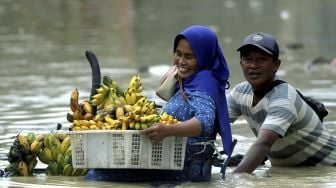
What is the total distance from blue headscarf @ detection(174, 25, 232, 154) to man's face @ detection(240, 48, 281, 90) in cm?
62

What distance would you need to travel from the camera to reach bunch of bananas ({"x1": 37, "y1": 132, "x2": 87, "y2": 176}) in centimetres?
751

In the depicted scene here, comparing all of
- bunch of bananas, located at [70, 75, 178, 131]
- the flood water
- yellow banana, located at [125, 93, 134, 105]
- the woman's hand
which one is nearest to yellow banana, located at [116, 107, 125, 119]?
bunch of bananas, located at [70, 75, 178, 131]

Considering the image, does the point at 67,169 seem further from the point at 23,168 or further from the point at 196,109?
the point at 196,109

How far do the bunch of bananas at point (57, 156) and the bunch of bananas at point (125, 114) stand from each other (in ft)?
1.79

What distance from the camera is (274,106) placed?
299 inches

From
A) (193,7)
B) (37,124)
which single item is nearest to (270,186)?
(37,124)

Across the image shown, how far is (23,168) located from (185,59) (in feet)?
4.81

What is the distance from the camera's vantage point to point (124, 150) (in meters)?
6.64

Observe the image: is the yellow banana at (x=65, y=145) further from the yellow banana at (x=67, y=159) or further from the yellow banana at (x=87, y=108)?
the yellow banana at (x=87, y=108)

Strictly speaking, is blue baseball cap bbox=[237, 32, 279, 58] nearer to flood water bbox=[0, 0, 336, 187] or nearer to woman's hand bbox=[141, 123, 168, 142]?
flood water bbox=[0, 0, 336, 187]

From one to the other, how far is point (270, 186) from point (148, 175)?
0.83 metres

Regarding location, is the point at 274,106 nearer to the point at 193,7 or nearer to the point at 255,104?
the point at 255,104

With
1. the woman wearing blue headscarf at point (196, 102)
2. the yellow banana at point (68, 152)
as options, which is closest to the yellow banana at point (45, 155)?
the yellow banana at point (68, 152)

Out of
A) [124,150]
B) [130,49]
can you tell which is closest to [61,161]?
[124,150]
